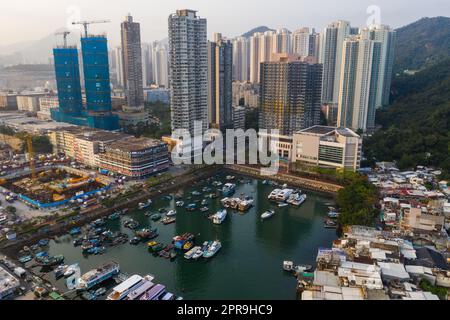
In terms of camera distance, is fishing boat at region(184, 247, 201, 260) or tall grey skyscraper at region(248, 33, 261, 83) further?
tall grey skyscraper at region(248, 33, 261, 83)

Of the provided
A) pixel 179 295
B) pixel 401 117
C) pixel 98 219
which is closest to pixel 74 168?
pixel 98 219

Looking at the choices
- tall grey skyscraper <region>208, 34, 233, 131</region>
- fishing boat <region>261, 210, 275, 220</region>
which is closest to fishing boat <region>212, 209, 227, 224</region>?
fishing boat <region>261, 210, 275, 220</region>

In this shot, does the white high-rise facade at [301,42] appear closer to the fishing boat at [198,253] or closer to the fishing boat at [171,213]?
the fishing boat at [171,213]

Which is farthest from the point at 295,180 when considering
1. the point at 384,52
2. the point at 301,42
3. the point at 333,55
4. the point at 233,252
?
the point at 301,42

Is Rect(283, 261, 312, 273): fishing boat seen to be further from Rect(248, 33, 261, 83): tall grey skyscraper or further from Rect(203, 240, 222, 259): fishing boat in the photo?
Rect(248, 33, 261, 83): tall grey skyscraper

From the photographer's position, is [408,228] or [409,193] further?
[409,193]

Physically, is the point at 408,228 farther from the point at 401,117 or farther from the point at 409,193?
the point at 401,117
